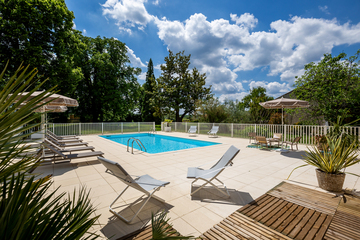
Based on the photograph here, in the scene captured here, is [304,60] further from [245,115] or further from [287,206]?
[287,206]

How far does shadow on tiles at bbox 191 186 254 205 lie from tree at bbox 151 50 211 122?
2072 centimetres

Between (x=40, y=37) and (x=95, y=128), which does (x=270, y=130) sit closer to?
(x=95, y=128)

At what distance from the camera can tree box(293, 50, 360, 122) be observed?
10.9 meters

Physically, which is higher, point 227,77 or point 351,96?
point 227,77

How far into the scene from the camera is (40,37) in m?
12.9

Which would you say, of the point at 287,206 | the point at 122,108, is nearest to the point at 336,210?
the point at 287,206

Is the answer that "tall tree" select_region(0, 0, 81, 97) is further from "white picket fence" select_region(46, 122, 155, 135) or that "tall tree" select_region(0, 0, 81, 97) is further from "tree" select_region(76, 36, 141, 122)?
"tree" select_region(76, 36, 141, 122)

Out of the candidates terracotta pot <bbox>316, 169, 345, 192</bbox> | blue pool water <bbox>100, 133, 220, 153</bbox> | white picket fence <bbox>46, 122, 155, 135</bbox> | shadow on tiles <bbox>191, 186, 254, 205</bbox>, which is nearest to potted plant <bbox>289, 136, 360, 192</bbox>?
terracotta pot <bbox>316, 169, 345, 192</bbox>

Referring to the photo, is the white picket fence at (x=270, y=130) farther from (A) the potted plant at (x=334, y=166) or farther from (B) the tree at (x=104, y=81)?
(B) the tree at (x=104, y=81)

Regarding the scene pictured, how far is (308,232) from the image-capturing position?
210cm

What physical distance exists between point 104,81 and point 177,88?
9.48 metres

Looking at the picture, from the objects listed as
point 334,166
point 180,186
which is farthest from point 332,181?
point 180,186

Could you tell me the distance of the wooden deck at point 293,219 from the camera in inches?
81.4

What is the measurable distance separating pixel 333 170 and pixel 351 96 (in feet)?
36.8
